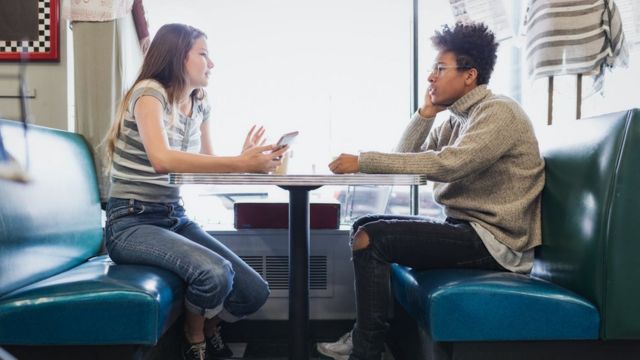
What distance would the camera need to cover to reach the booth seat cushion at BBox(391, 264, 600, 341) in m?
A: 1.41

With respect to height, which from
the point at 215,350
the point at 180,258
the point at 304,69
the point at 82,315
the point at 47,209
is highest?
the point at 304,69

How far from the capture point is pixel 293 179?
1.47m

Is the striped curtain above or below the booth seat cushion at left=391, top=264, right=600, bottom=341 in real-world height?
above

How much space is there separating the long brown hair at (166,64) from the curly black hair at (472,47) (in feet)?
3.16

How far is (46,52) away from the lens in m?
2.44

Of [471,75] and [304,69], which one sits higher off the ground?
[304,69]

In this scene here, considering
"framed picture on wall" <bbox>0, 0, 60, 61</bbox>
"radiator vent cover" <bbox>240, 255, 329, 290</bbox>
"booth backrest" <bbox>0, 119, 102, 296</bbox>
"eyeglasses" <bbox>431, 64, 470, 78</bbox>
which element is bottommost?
"radiator vent cover" <bbox>240, 255, 329, 290</bbox>

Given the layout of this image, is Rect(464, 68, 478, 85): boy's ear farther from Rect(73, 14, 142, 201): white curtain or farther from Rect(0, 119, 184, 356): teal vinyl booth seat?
Rect(73, 14, 142, 201): white curtain

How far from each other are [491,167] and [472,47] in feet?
1.50

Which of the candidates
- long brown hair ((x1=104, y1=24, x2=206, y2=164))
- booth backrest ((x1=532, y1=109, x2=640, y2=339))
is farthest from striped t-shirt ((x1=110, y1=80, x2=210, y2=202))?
booth backrest ((x1=532, y1=109, x2=640, y2=339))

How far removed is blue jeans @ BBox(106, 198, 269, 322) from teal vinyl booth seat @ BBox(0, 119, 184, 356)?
52 mm

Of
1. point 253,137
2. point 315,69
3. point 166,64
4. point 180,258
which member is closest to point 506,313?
point 180,258

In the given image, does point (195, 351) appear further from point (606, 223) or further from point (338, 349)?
point (606, 223)

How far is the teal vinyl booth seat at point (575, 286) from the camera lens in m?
1.34
